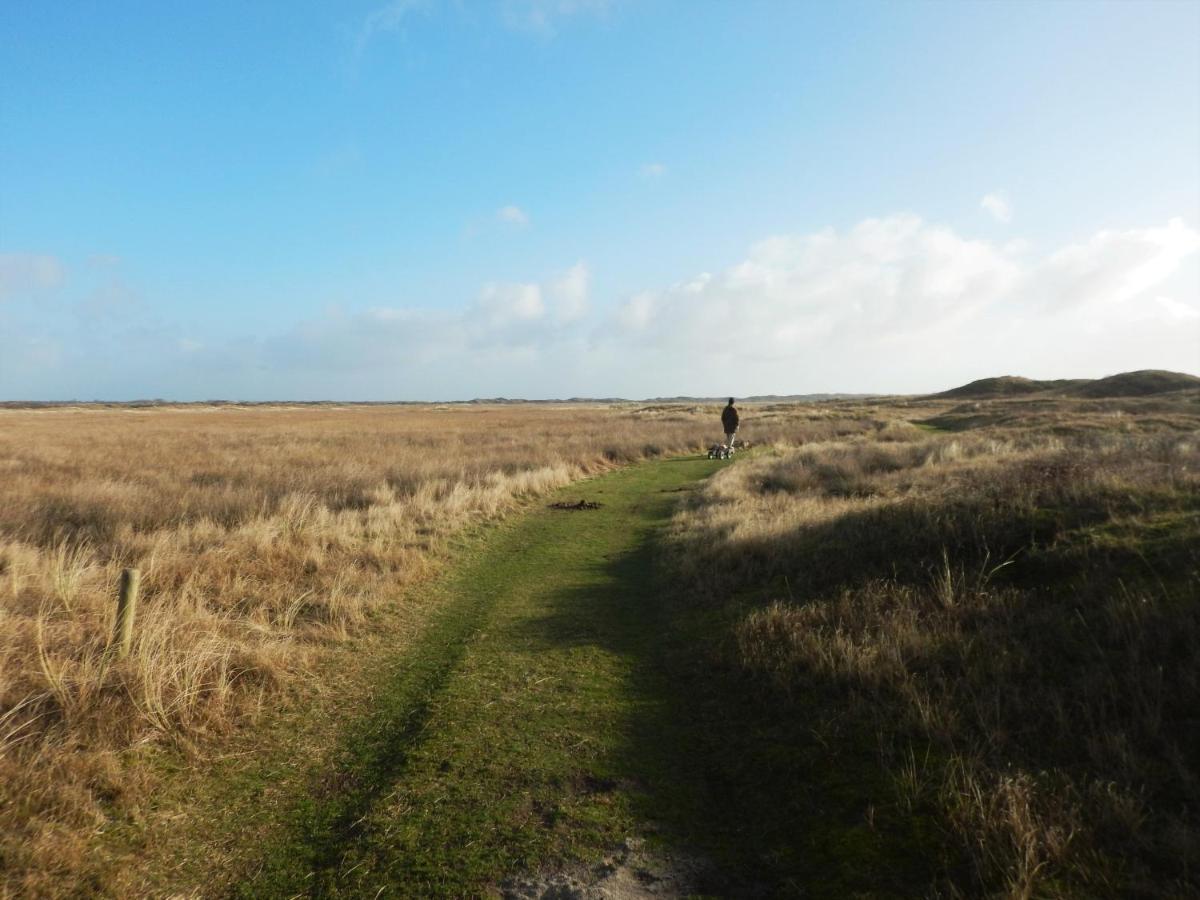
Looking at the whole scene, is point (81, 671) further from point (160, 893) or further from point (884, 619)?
point (884, 619)

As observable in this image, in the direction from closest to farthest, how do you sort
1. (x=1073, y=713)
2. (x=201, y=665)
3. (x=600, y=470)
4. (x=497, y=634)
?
(x=1073, y=713)
(x=201, y=665)
(x=497, y=634)
(x=600, y=470)

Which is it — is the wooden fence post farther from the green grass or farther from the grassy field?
the green grass

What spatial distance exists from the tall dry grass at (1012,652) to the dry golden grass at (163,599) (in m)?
A: 5.06

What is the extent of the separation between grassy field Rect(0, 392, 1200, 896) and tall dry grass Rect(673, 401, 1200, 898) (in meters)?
0.03

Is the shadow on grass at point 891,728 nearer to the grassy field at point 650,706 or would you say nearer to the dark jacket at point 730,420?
the grassy field at point 650,706

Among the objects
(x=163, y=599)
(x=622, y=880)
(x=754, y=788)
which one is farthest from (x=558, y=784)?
(x=163, y=599)

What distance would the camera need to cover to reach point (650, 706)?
5.91m

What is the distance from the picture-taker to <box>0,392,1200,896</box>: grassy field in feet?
12.1

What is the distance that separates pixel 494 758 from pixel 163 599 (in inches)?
205

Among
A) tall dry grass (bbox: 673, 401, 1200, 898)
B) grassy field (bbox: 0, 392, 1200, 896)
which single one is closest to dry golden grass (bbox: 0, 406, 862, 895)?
grassy field (bbox: 0, 392, 1200, 896)

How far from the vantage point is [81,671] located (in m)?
5.35

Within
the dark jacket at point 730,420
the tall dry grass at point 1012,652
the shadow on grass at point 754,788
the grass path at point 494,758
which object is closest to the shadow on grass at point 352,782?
the grass path at point 494,758

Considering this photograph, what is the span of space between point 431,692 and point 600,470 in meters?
19.8

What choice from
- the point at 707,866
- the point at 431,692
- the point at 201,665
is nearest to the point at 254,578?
the point at 201,665
